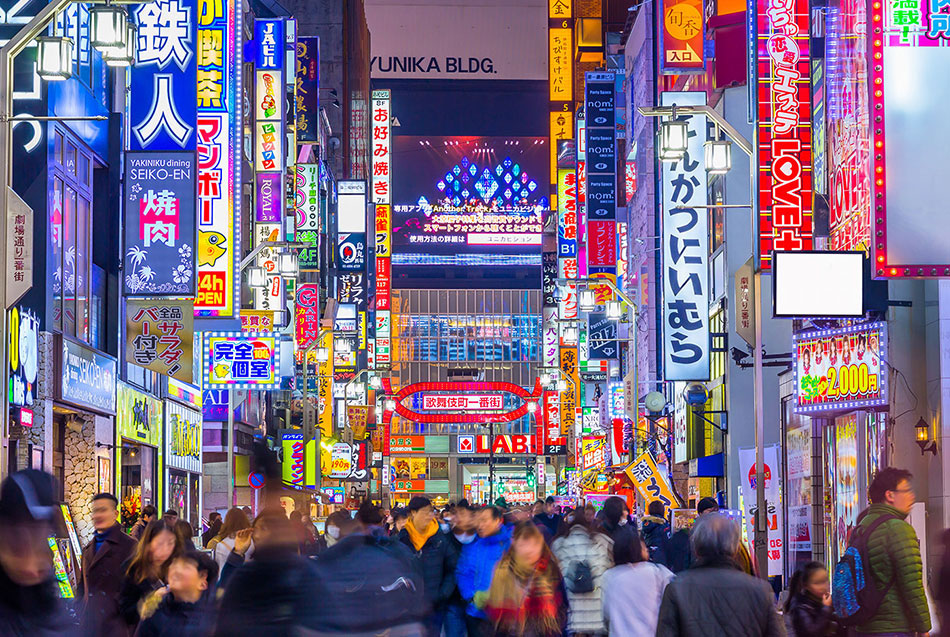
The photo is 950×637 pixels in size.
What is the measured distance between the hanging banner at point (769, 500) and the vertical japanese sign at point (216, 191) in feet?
35.8

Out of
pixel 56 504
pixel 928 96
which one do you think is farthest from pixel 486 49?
pixel 56 504

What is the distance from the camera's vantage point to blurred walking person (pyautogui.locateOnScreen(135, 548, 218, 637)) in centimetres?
Result: 798

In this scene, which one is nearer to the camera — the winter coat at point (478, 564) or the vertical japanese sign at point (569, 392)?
the winter coat at point (478, 564)

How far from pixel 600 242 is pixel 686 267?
20.3m

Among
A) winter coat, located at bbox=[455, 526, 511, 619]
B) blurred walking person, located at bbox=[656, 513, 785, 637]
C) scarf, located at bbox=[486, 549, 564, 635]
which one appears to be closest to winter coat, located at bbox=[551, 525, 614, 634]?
winter coat, located at bbox=[455, 526, 511, 619]

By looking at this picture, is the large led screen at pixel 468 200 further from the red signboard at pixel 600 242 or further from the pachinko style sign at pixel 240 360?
the pachinko style sign at pixel 240 360

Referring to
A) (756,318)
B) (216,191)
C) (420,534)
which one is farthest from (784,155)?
(216,191)

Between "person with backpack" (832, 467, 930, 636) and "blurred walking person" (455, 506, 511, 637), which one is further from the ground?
"person with backpack" (832, 467, 930, 636)

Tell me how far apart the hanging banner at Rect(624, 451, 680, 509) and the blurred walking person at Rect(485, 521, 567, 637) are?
45.8 feet

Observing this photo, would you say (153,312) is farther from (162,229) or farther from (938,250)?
(938,250)

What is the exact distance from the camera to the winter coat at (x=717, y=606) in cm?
750

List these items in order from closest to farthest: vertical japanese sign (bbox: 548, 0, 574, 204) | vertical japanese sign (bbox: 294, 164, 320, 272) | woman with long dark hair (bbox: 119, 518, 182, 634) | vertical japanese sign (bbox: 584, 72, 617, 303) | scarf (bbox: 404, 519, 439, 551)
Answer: woman with long dark hair (bbox: 119, 518, 182, 634) → scarf (bbox: 404, 519, 439, 551) → vertical japanese sign (bbox: 584, 72, 617, 303) → vertical japanese sign (bbox: 294, 164, 320, 272) → vertical japanese sign (bbox: 548, 0, 574, 204)

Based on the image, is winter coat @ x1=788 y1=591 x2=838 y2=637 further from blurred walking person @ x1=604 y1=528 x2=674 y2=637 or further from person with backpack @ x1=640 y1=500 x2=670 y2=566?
person with backpack @ x1=640 y1=500 x2=670 y2=566

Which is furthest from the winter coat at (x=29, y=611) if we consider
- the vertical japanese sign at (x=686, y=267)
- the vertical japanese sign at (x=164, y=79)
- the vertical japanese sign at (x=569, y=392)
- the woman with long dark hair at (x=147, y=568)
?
the vertical japanese sign at (x=569, y=392)
